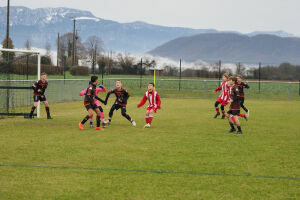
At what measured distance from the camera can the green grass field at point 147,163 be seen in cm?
611

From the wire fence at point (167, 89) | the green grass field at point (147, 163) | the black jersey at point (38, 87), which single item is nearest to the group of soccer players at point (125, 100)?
the black jersey at point (38, 87)

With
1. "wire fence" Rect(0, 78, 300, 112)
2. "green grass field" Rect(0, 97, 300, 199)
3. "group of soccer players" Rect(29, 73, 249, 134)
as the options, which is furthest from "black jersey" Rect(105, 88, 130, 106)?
"wire fence" Rect(0, 78, 300, 112)

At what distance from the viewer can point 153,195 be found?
5891 millimetres

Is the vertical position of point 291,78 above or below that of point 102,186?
above

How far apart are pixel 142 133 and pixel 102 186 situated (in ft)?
18.8

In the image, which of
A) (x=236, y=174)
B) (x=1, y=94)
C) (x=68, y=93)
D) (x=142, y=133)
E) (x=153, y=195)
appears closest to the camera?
(x=153, y=195)

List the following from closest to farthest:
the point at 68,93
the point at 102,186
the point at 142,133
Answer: the point at 102,186 → the point at 142,133 → the point at 68,93

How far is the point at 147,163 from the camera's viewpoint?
7891 mm

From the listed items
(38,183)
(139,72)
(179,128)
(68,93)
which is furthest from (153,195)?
(139,72)

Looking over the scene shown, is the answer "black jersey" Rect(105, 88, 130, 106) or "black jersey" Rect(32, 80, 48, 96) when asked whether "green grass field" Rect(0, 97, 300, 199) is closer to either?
"black jersey" Rect(105, 88, 130, 106)

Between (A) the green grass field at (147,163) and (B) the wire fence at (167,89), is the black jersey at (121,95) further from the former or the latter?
(B) the wire fence at (167,89)

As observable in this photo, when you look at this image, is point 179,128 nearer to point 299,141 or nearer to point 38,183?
point 299,141

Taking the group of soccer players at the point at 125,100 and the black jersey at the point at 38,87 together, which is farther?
the black jersey at the point at 38,87

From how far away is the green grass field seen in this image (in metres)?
6.11
